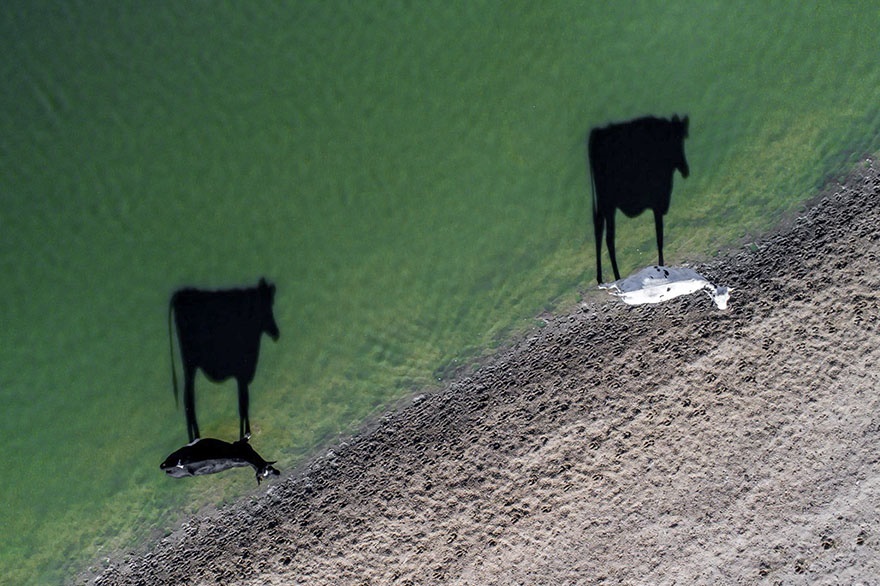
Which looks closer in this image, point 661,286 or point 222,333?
point 661,286

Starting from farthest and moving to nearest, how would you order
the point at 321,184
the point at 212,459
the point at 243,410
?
the point at 243,410 < the point at 321,184 < the point at 212,459

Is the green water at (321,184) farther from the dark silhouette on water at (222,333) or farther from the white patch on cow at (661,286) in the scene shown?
the white patch on cow at (661,286)

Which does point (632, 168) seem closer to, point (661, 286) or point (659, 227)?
point (659, 227)

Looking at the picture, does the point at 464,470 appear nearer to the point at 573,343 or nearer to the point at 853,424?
the point at 573,343

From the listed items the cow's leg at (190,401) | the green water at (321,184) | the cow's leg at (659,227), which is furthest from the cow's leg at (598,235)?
the cow's leg at (190,401)

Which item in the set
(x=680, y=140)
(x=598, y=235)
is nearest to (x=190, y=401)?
(x=598, y=235)

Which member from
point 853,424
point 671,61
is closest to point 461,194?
point 671,61
